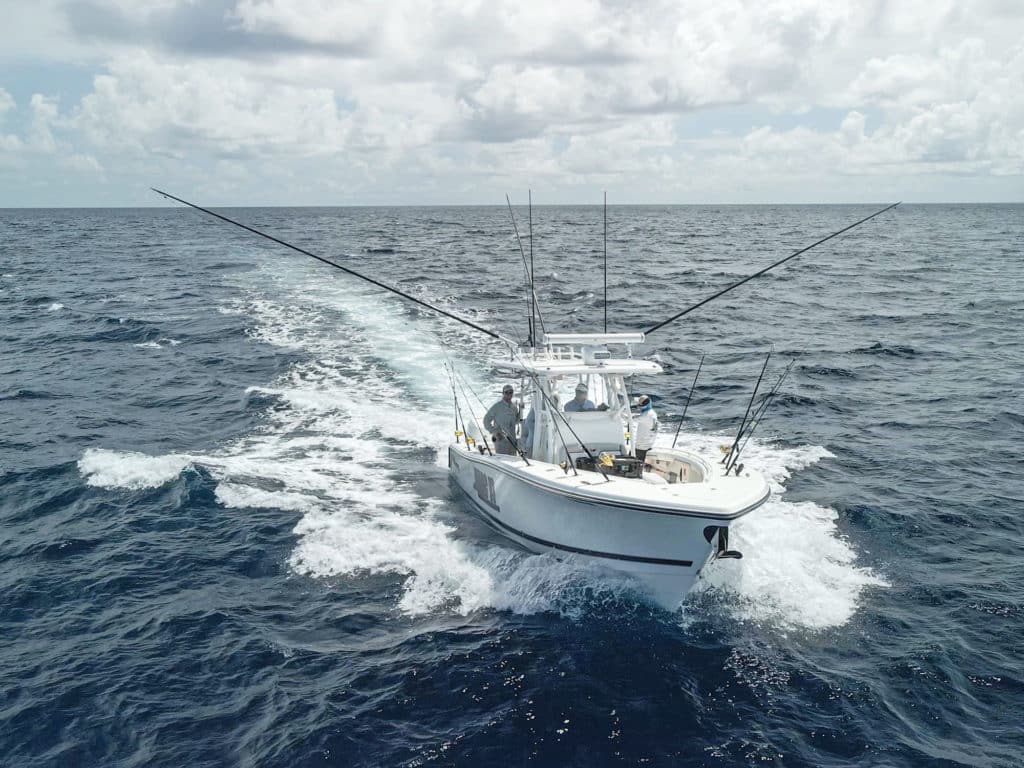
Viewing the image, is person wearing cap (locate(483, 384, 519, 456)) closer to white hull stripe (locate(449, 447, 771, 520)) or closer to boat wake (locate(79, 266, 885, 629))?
boat wake (locate(79, 266, 885, 629))

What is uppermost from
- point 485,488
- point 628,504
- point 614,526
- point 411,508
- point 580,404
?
point 580,404

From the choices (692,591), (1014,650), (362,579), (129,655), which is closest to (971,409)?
(1014,650)

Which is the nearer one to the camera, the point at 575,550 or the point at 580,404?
the point at 575,550

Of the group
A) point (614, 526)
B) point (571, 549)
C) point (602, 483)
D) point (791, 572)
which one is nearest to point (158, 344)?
point (571, 549)

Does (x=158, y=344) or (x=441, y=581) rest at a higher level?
(x=158, y=344)

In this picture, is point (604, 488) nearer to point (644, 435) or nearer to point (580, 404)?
point (644, 435)

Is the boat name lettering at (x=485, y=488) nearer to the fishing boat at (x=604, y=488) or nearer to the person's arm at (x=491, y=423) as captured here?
the fishing boat at (x=604, y=488)

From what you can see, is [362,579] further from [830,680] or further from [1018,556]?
[1018,556]

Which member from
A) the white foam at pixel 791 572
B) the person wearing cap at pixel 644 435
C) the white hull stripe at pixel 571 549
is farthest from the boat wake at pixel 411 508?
the person wearing cap at pixel 644 435
